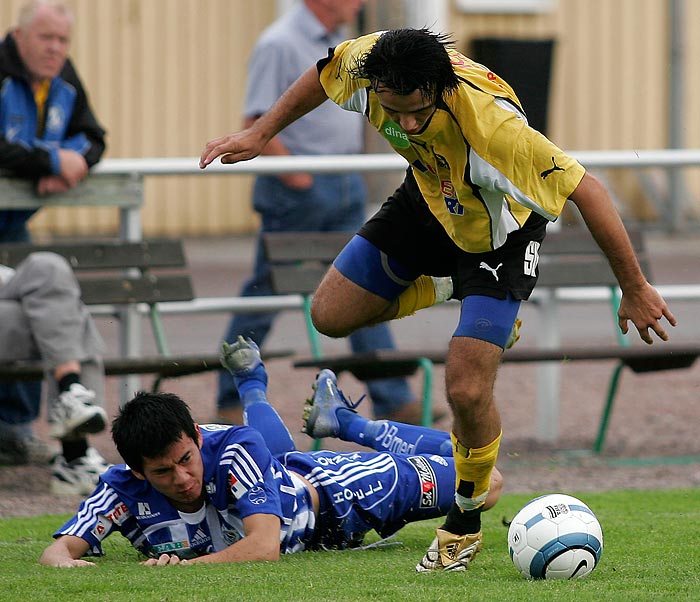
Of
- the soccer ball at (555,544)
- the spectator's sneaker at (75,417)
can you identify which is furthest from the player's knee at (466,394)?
the spectator's sneaker at (75,417)

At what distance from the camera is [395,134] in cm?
513

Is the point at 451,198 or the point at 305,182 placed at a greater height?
the point at 451,198

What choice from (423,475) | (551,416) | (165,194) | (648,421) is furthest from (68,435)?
(165,194)

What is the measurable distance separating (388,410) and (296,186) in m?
1.48

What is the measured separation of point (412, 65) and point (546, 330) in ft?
13.6

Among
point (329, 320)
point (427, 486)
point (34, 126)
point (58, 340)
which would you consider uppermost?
point (34, 126)

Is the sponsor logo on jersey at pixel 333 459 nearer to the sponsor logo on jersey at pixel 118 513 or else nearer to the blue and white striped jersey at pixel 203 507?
the blue and white striped jersey at pixel 203 507

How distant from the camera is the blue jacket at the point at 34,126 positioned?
305 inches

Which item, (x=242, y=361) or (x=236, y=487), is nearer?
(x=236, y=487)

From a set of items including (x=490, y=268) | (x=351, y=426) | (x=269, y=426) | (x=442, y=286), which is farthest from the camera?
(x=351, y=426)

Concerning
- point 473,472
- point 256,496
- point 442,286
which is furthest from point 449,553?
point 442,286

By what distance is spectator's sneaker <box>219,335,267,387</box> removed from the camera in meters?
6.12

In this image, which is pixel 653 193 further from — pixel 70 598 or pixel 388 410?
pixel 70 598

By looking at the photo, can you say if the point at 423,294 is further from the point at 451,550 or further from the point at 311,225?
the point at 311,225
